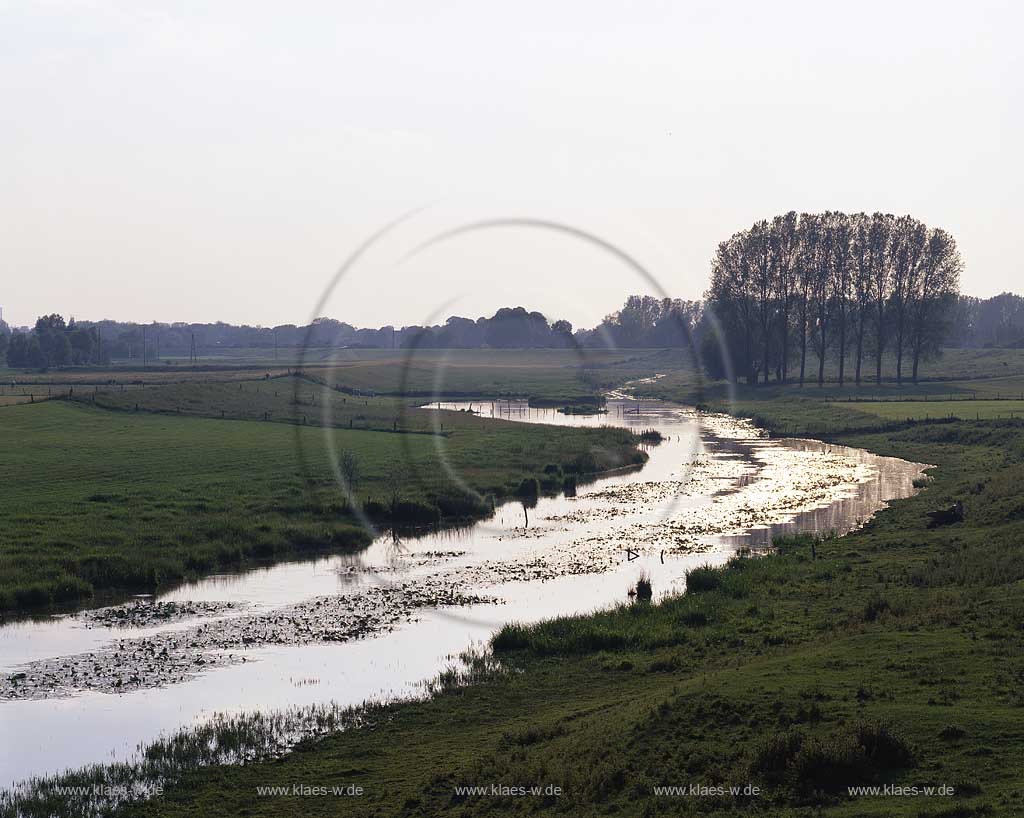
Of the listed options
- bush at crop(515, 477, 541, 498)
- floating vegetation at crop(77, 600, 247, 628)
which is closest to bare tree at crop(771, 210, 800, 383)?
bush at crop(515, 477, 541, 498)

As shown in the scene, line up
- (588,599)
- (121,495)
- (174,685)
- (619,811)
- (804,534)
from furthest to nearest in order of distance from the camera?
(121,495)
(804,534)
(588,599)
(174,685)
(619,811)

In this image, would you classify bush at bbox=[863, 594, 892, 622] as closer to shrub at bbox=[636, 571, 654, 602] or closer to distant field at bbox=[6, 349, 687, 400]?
shrub at bbox=[636, 571, 654, 602]

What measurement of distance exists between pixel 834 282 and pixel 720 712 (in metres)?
123

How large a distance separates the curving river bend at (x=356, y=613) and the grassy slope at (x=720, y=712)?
3.30 meters

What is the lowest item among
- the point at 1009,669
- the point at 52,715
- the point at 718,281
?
the point at 52,715

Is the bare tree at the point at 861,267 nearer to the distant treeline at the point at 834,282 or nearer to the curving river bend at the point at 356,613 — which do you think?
the distant treeline at the point at 834,282

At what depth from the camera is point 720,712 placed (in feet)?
65.4

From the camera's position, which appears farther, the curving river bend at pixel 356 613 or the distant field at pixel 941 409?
the distant field at pixel 941 409

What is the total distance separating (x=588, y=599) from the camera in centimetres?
3562

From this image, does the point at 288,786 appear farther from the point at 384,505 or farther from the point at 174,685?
the point at 384,505

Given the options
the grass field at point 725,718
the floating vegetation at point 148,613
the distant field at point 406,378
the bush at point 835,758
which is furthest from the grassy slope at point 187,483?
the distant field at point 406,378

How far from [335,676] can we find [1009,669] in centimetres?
1601

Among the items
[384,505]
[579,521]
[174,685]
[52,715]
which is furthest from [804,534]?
[52,715]

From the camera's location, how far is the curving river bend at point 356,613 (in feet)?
79.5
